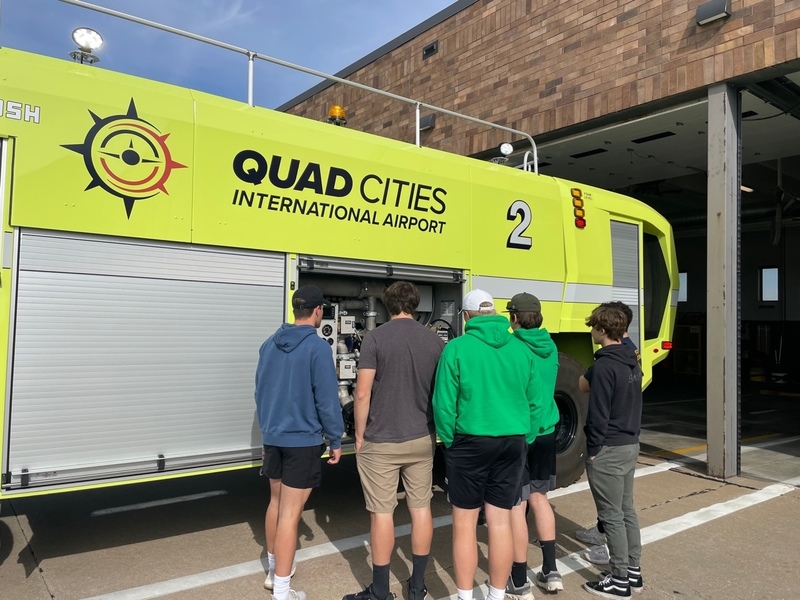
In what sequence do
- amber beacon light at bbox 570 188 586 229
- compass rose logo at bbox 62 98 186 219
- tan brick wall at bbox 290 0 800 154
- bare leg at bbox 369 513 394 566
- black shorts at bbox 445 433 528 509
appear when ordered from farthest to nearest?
1. tan brick wall at bbox 290 0 800 154
2. amber beacon light at bbox 570 188 586 229
3. compass rose logo at bbox 62 98 186 219
4. bare leg at bbox 369 513 394 566
5. black shorts at bbox 445 433 528 509

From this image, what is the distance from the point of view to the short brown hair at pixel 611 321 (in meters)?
3.75

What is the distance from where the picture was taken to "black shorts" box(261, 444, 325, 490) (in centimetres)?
337

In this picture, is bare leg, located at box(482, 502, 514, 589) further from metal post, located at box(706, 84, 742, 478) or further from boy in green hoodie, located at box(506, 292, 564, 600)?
metal post, located at box(706, 84, 742, 478)

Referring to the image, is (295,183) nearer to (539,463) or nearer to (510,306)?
(510,306)

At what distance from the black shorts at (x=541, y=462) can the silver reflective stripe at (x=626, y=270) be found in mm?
2950

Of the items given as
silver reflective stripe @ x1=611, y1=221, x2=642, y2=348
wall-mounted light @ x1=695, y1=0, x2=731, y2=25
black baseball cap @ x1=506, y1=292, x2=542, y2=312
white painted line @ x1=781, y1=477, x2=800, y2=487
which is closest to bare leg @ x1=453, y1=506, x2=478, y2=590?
black baseball cap @ x1=506, y1=292, x2=542, y2=312

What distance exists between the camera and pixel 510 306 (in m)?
3.81

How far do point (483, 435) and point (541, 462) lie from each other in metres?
Result: 0.89

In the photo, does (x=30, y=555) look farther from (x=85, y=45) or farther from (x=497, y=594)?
(x=85, y=45)

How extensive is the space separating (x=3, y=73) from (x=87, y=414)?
188 centimetres

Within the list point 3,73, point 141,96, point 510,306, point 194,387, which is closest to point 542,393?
point 510,306

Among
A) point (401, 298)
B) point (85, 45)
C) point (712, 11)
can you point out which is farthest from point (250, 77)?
point (712, 11)

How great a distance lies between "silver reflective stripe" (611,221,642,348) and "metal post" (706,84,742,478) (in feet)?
2.84

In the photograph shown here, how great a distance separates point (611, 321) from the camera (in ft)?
12.3
